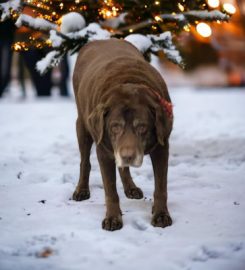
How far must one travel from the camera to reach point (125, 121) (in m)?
3.13

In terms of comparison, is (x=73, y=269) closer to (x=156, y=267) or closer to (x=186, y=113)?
(x=156, y=267)

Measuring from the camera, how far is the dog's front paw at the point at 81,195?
404 cm

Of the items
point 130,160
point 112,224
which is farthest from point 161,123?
point 112,224

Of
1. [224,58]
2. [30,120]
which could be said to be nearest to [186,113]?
[30,120]

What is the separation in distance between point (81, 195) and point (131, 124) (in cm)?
121

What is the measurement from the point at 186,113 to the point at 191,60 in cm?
833

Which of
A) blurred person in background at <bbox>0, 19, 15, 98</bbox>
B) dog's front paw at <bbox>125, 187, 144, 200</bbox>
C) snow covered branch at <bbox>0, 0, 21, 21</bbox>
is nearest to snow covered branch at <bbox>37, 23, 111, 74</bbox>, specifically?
snow covered branch at <bbox>0, 0, 21, 21</bbox>

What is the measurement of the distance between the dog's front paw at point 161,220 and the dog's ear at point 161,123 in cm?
59

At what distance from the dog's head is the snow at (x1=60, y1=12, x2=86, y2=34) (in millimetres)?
2326

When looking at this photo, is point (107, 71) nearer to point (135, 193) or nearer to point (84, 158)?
point (84, 158)

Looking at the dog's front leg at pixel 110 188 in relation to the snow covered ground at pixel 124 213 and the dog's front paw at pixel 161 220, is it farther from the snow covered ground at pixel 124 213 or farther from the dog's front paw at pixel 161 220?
the dog's front paw at pixel 161 220

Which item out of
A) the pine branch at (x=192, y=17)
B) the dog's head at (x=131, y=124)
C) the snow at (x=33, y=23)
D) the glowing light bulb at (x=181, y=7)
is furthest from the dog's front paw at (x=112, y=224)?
the glowing light bulb at (x=181, y=7)

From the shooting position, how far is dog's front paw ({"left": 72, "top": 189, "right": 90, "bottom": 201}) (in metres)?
4.04

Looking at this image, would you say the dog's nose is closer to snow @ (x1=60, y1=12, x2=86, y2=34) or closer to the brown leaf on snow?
the brown leaf on snow
